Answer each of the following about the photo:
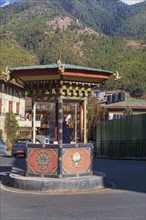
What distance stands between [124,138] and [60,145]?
16.1 metres

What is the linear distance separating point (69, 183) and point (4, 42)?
10758 cm

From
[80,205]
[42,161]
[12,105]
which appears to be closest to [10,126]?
[12,105]

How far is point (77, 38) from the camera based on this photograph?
136625 millimetres

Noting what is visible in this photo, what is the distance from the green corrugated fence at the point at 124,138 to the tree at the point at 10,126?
18113 mm

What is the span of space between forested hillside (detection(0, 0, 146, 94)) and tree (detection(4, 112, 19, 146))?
39.8m

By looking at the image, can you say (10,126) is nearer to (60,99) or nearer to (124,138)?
(124,138)

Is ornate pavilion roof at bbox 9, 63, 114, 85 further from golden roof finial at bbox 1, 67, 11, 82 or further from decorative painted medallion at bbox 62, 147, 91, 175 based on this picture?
decorative painted medallion at bbox 62, 147, 91, 175

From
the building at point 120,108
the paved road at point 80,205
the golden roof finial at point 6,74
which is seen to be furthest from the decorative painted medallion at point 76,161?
the building at point 120,108

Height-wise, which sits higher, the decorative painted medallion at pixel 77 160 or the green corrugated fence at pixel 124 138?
the green corrugated fence at pixel 124 138

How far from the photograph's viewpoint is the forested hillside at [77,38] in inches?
3986

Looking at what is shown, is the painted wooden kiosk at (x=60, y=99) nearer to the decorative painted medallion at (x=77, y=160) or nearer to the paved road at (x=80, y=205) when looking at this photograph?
the decorative painted medallion at (x=77, y=160)

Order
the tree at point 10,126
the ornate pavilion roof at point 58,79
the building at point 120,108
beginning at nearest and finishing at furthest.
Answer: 1. the ornate pavilion roof at point 58,79
2. the tree at point 10,126
3. the building at point 120,108

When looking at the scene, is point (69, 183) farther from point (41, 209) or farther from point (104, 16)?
point (104, 16)

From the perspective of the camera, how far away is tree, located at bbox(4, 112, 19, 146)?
50.7 m
